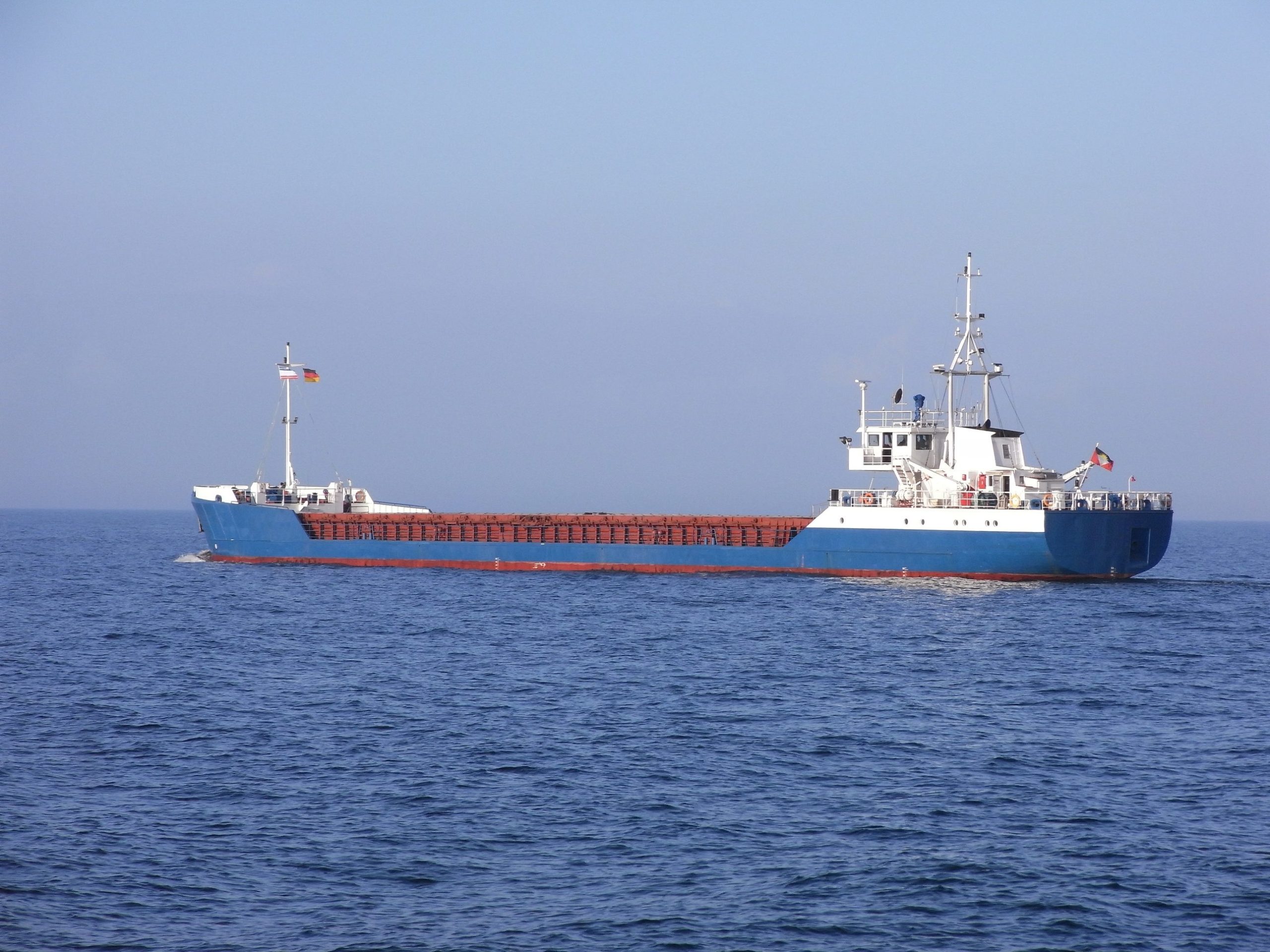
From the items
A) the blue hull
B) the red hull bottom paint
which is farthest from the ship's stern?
the red hull bottom paint

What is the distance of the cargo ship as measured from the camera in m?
49.6

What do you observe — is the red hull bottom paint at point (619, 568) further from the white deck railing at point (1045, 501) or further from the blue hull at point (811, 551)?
the white deck railing at point (1045, 501)

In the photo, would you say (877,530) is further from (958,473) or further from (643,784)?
(643,784)

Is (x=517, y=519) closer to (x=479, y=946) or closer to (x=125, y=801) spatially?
(x=125, y=801)

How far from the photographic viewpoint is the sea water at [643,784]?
15.6 metres

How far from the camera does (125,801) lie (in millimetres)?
20391

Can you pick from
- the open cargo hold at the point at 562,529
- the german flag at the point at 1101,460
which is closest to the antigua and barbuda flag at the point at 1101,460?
the german flag at the point at 1101,460

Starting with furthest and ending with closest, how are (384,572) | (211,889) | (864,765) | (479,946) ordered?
(384,572), (864,765), (211,889), (479,946)

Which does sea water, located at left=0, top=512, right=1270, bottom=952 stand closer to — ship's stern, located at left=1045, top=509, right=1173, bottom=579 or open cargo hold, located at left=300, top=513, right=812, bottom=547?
ship's stern, located at left=1045, top=509, right=1173, bottom=579

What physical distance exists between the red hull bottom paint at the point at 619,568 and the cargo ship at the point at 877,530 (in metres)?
0.07

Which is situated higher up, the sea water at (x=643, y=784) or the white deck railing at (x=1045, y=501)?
the white deck railing at (x=1045, y=501)

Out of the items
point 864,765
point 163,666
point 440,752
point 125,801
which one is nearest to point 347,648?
point 163,666

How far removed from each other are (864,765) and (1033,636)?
17516 mm

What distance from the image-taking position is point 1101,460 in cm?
4959
